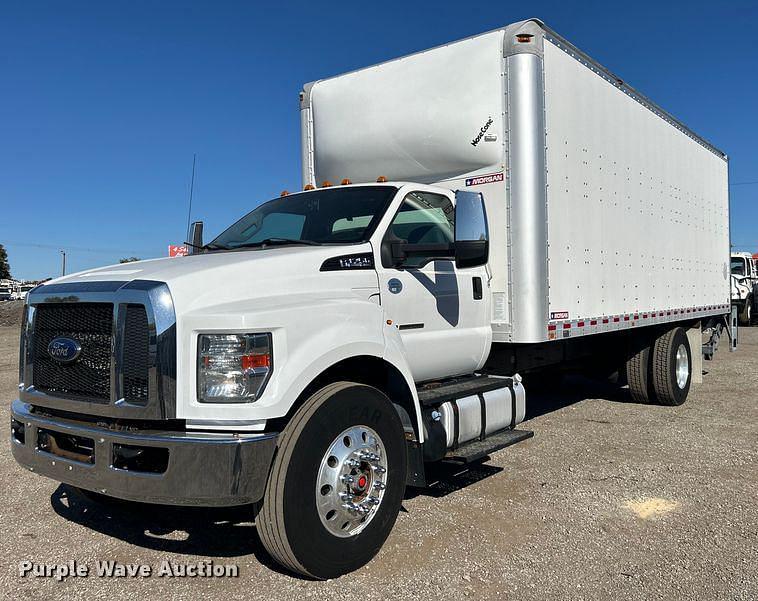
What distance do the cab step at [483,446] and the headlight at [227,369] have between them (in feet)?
6.08

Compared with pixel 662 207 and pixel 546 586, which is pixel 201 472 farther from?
pixel 662 207

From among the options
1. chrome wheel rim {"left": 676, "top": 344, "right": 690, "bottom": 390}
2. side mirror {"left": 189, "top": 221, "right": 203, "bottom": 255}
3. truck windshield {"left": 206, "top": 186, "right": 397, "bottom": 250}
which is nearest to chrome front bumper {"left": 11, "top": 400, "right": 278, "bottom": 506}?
truck windshield {"left": 206, "top": 186, "right": 397, "bottom": 250}

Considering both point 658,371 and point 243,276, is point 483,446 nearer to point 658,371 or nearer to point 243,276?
point 243,276

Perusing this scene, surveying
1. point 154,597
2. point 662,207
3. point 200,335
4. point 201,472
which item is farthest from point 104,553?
point 662,207

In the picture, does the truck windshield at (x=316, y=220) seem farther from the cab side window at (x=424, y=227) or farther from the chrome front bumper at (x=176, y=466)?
the chrome front bumper at (x=176, y=466)

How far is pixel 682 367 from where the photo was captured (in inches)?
336

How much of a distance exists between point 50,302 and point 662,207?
6781 millimetres

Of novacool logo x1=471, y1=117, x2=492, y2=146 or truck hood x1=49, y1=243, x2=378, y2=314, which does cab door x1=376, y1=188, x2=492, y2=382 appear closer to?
truck hood x1=49, y1=243, x2=378, y2=314

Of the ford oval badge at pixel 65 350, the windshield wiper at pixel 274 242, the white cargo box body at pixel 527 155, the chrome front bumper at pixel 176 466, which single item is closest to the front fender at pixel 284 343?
the chrome front bumper at pixel 176 466

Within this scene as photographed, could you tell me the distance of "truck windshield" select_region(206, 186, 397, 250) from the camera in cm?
432

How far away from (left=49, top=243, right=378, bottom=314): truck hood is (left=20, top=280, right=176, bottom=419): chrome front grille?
3.9 inches

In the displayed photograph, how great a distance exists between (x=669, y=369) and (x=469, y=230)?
5.13m

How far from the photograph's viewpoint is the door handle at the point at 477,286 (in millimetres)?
5035

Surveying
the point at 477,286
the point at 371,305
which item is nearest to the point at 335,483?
the point at 371,305
